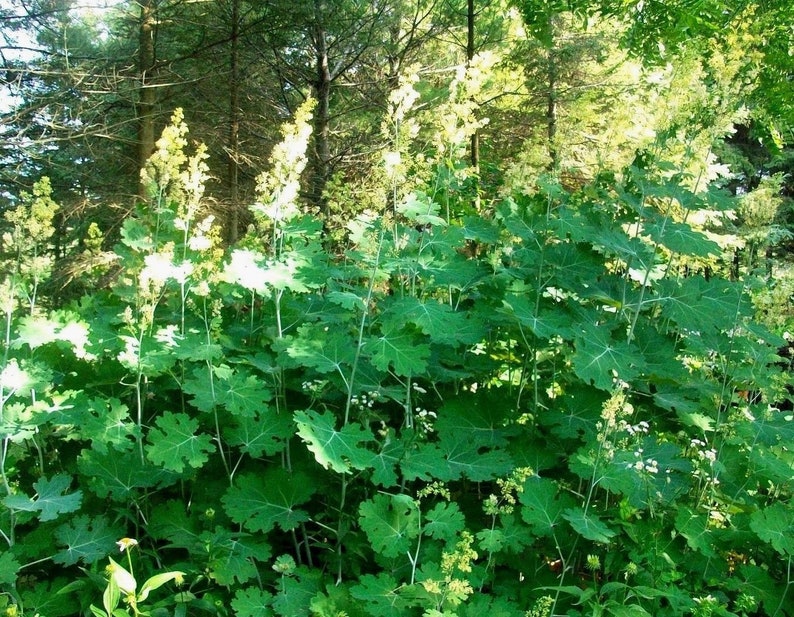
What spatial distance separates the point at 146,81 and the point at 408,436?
314 inches

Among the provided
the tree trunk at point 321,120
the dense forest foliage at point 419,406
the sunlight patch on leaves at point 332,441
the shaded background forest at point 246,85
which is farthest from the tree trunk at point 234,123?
the sunlight patch on leaves at point 332,441

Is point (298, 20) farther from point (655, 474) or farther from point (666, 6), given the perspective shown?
point (655, 474)

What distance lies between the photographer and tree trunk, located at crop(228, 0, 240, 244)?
9948 millimetres

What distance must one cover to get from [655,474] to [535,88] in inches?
415

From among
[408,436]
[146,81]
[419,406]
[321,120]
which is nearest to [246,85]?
[321,120]

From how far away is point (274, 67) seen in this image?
34.3 feet

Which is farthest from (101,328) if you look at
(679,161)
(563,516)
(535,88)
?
(535,88)

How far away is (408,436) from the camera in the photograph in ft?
8.96

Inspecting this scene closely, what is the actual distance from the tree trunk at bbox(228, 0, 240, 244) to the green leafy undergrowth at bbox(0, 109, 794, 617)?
22.3 feet

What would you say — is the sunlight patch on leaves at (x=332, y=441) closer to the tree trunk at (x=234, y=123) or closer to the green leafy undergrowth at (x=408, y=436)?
the green leafy undergrowth at (x=408, y=436)

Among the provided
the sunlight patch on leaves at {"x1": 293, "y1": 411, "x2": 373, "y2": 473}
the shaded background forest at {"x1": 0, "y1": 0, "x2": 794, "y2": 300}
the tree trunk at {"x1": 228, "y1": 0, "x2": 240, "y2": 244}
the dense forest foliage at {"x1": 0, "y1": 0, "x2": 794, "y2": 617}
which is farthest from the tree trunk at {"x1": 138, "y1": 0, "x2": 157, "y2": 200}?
the sunlight patch on leaves at {"x1": 293, "y1": 411, "x2": 373, "y2": 473}

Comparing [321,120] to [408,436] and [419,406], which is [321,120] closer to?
[419,406]

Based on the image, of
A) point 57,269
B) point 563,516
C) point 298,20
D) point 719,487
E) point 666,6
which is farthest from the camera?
point 298,20

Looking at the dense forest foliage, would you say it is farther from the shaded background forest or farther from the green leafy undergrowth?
the shaded background forest
